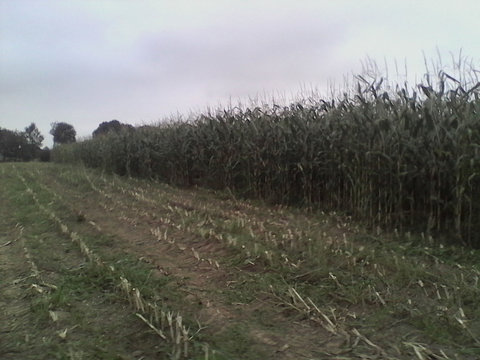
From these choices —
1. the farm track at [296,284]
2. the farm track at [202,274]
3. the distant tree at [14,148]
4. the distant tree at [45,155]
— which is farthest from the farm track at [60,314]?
the distant tree at [14,148]

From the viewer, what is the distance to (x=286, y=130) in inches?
304

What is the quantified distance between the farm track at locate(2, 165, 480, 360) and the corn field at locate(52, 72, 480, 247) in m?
0.72

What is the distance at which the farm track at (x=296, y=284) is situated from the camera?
2627 mm

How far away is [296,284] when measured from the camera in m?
3.55

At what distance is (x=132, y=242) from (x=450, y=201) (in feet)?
12.9

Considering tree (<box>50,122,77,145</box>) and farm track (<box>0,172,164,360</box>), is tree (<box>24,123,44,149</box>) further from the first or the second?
farm track (<box>0,172,164,360</box>)

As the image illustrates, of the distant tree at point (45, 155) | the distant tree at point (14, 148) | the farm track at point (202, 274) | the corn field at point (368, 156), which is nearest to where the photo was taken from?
the farm track at point (202, 274)

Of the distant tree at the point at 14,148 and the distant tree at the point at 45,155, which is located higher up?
the distant tree at the point at 14,148

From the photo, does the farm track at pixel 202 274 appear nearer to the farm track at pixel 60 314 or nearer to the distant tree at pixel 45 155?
the farm track at pixel 60 314

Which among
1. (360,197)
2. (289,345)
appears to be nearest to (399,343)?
(289,345)

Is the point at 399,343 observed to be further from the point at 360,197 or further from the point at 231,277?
the point at 360,197

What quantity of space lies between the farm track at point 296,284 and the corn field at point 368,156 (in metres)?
0.72

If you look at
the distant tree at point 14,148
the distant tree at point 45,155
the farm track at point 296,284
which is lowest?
the farm track at point 296,284

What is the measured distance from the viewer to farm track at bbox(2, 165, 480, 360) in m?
2.63
